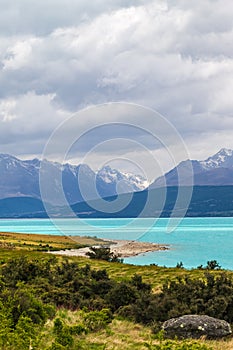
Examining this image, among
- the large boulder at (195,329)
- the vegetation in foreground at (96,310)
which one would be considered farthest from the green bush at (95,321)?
the large boulder at (195,329)

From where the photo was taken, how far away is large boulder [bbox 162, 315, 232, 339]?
1977cm

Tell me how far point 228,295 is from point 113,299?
21.9ft

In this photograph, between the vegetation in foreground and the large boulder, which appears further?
the large boulder

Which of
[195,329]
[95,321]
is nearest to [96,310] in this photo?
[95,321]

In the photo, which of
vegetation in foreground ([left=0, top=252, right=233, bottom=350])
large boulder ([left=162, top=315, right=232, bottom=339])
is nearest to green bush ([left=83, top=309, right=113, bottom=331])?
vegetation in foreground ([left=0, top=252, right=233, bottom=350])

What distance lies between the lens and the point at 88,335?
2058cm

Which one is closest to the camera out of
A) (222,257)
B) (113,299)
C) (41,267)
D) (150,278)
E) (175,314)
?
(175,314)

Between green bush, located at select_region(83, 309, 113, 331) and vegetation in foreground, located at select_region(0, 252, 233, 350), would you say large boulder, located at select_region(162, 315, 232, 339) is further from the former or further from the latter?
green bush, located at select_region(83, 309, 113, 331)

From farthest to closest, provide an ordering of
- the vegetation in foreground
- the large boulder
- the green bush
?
the green bush < the large boulder < the vegetation in foreground

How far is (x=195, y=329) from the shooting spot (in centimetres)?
1984

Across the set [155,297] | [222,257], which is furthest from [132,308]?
[222,257]

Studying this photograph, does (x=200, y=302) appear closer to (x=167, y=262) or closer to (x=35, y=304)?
(x=35, y=304)

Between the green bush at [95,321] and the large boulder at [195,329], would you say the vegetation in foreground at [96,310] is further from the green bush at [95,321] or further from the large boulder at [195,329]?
the large boulder at [195,329]

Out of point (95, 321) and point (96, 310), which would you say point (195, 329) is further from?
point (96, 310)
